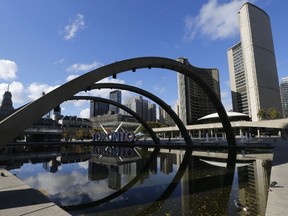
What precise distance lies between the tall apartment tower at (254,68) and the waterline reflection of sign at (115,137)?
100551mm

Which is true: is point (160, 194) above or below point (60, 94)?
below

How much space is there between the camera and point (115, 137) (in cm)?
5056

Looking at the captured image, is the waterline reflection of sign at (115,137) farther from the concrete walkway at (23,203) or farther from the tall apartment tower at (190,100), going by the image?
the tall apartment tower at (190,100)

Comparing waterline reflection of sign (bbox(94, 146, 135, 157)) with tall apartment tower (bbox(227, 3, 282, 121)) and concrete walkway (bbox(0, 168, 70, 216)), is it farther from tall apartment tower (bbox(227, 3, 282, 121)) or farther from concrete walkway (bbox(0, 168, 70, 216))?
tall apartment tower (bbox(227, 3, 282, 121))

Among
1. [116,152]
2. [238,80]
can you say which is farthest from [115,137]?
[238,80]

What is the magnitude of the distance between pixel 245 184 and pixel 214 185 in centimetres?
151

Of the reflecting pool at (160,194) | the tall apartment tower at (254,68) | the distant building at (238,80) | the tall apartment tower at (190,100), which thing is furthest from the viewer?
the distant building at (238,80)

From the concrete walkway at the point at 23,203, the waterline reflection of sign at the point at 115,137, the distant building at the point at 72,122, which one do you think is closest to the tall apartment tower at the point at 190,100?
the distant building at the point at 72,122

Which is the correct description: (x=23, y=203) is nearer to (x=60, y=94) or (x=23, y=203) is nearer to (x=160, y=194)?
(x=160, y=194)

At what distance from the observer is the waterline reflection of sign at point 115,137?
4819cm

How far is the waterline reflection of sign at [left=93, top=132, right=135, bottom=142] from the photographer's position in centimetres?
4819

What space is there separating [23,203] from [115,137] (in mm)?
43513

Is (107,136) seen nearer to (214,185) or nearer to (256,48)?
(214,185)

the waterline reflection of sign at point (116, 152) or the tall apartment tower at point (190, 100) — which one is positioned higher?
the tall apartment tower at point (190, 100)
